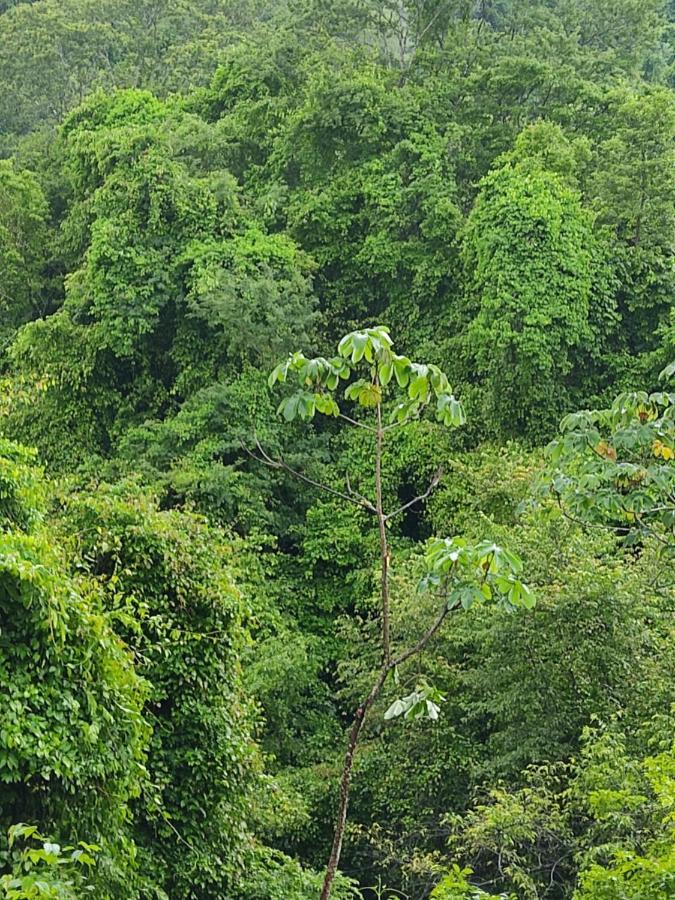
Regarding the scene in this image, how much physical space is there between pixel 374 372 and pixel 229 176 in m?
14.4

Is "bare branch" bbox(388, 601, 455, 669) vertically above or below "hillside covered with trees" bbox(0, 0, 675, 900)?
above

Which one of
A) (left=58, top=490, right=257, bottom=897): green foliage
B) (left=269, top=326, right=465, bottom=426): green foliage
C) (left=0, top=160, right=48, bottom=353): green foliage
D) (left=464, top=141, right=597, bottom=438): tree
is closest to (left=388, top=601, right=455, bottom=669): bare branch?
(left=269, top=326, right=465, bottom=426): green foliage

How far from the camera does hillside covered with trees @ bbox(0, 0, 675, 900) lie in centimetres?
439

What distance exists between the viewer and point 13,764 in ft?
13.7

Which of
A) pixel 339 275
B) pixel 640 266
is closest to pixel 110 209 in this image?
pixel 339 275

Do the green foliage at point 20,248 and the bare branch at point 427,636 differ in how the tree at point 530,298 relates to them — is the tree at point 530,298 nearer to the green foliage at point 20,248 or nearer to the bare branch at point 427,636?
the green foliage at point 20,248

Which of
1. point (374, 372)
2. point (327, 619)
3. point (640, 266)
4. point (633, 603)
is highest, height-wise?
point (374, 372)

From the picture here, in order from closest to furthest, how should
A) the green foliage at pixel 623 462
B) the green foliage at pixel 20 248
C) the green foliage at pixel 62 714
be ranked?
1. the green foliage at pixel 623 462
2. the green foliage at pixel 62 714
3. the green foliage at pixel 20 248

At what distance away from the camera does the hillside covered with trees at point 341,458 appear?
4.39 m

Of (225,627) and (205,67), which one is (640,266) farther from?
(205,67)

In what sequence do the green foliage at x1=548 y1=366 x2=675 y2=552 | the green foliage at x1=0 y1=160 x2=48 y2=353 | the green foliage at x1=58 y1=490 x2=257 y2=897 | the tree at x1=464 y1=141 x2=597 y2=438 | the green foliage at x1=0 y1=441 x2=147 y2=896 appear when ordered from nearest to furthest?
the green foliage at x1=548 y1=366 x2=675 y2=552 < the green foliage at x1=0 y1=441 x2=147 y2=896 < the green foliage at x1=58 y1=490 x2=257 y2=897 < the tree at x1=464 y1=141 x2=597 y2=438 < the green foliage at x1=0 y1=160 x2=48 y2=353

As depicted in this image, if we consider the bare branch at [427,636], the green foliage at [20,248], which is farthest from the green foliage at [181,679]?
the green foliage at [20,248]

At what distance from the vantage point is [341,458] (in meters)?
14.9

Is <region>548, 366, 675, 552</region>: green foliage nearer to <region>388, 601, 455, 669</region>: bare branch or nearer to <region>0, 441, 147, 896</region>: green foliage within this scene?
<region>388, 601, 455, 669</region>: bare branch
